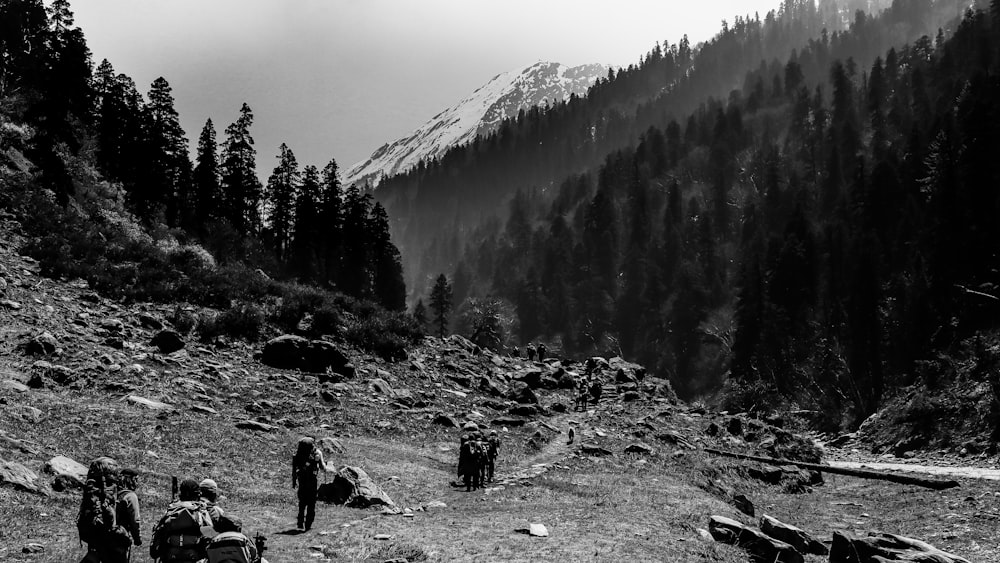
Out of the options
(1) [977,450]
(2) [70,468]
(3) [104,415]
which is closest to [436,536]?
(2) [70,468]

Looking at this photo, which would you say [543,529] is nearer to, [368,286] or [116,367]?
[116,367]

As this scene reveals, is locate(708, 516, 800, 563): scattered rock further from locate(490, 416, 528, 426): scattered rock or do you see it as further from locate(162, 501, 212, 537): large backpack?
locate(490, 416, 528, 426): scattered rock

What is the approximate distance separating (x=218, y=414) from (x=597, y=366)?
4283cm

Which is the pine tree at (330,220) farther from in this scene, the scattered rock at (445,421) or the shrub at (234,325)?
the scattered rock at (445,421)

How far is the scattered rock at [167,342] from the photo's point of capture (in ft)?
95.0

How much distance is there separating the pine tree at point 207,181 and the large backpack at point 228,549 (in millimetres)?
68846

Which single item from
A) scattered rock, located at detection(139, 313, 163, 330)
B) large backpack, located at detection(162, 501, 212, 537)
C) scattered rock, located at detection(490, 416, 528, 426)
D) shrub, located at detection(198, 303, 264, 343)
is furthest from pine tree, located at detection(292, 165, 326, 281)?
large backpack, located at detection(162, 501, 212, 537)

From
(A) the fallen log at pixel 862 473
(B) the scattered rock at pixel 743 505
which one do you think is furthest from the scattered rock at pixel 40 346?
(A) the fallen log at pixel 862 473

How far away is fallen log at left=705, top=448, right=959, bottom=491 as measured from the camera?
26.6m

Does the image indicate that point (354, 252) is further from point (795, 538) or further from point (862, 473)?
point (795, 538)

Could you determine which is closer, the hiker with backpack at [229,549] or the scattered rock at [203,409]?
the hiker with backpack at [229,549]

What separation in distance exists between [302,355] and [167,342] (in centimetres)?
639

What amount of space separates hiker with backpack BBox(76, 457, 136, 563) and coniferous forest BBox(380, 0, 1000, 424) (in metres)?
45.4

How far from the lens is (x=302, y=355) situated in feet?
108
